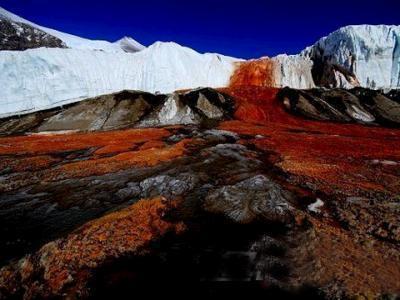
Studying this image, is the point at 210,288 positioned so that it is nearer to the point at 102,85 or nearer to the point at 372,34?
the point at 102,85

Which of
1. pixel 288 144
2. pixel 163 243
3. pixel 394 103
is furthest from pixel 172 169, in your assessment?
pixel 394 103

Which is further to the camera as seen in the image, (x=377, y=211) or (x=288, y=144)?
(x=288, y=144)

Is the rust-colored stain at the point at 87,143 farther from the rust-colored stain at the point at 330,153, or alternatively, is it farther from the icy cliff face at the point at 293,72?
the icy cliff face at the point at 293,72

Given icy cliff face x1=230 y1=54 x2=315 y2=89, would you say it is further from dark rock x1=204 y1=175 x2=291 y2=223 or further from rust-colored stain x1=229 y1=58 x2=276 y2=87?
dark rock x1=204 y1=175 x2=291 y2=223

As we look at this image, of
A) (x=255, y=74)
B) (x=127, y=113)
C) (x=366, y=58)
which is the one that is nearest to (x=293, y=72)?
(x=255, y=74)

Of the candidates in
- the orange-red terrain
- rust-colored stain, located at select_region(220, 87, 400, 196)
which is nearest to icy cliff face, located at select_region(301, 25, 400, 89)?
rust-colored stain, located at select_region(220, 87, 400, 196)

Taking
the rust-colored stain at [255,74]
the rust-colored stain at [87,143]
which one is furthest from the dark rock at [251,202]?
the rust-colored stain at [255,74]
